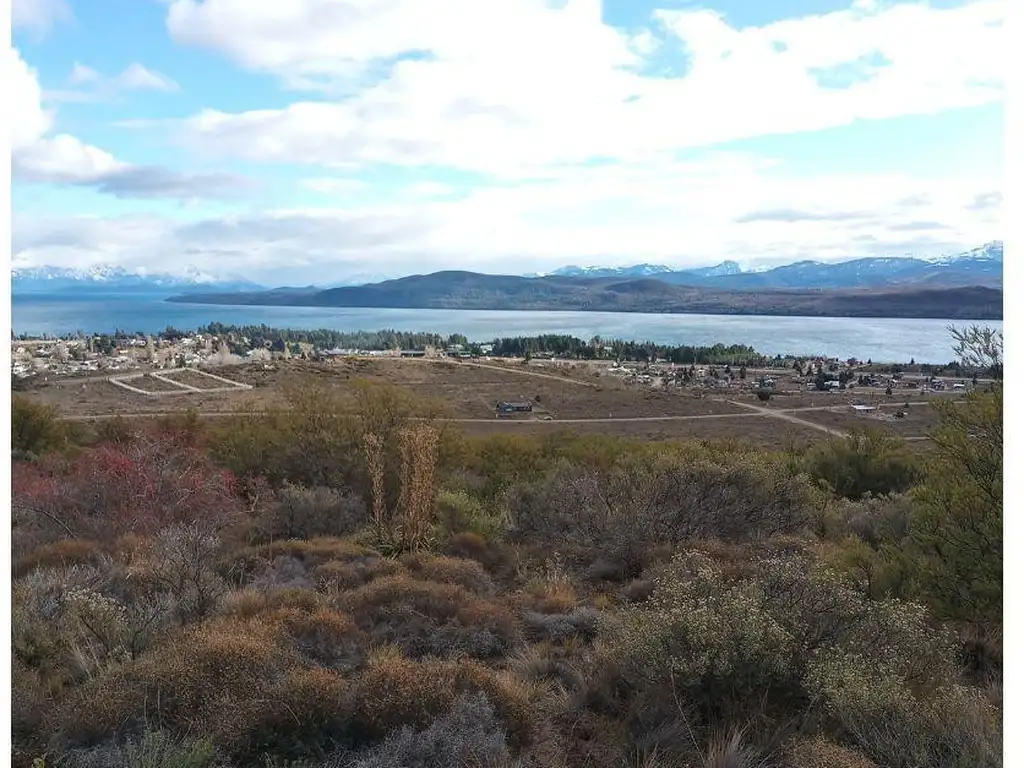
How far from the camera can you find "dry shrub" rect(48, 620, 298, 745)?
390 centimetres

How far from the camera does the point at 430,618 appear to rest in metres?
6.00

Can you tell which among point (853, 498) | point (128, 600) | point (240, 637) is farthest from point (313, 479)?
point (853, 498)

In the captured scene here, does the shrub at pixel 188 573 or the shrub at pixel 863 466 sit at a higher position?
the shrub at pixel 188 573

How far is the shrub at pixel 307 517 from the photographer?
34.4 feet

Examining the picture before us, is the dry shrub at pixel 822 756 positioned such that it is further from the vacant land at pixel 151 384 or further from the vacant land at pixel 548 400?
the vacant land at pixel 151 384

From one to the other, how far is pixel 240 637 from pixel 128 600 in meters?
2.58

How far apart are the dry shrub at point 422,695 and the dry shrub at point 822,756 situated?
5.17 ft

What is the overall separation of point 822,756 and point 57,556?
829 cm

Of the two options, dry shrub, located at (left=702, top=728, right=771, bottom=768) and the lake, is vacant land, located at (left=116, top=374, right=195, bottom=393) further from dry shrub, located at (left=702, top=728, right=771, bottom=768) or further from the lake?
the lake

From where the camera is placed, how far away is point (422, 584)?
6551mm

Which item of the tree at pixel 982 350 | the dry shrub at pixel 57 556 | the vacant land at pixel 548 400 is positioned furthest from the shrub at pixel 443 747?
the vacant land at pixel 548 400

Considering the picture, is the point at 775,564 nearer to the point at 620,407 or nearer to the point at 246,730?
the point at 246,730

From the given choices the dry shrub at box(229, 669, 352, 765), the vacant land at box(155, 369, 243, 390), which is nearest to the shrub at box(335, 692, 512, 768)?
the dry shrub at box(229, 669, 352, 765)

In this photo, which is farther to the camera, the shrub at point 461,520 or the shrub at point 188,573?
the shrub at point 461,520
